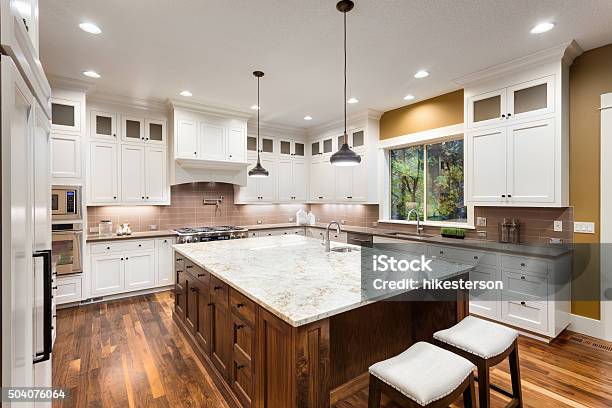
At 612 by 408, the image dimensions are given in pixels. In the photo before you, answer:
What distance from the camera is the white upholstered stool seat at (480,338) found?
166cm

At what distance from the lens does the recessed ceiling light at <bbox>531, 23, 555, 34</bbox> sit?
2.52 metres

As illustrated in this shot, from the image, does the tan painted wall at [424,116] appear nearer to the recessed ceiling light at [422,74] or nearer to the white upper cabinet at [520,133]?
the white upper cabinet at [520,133]

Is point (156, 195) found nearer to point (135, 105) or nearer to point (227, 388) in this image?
point (135, 105)

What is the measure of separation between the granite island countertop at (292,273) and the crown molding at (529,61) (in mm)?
2378

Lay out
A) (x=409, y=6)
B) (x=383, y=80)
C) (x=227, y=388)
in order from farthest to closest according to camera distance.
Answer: (x=383, y=80) < (x=409, y=6) < (x=227, y=388)

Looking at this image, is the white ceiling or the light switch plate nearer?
the white ceiling

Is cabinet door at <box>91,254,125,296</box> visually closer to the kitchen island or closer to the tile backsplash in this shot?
the tile backsplash

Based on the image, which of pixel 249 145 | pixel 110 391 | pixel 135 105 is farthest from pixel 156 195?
pixel 110 391

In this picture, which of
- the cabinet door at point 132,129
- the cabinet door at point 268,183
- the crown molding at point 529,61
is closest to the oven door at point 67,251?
the cabinet door at point 132,129

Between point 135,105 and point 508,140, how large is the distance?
16.4 feet

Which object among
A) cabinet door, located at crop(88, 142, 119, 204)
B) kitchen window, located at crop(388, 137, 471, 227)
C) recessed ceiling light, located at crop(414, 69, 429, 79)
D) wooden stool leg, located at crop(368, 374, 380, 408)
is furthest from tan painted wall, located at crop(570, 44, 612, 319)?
cabinet door, located at crop(88, 142, 119, 204)

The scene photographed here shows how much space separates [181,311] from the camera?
127 inches

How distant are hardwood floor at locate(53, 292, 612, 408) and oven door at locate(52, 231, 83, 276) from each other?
705mm

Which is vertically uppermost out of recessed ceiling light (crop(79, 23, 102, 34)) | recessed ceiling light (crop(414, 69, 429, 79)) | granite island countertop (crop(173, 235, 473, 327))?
recessed ceiling light (crop(414, 69, 429, 79))
